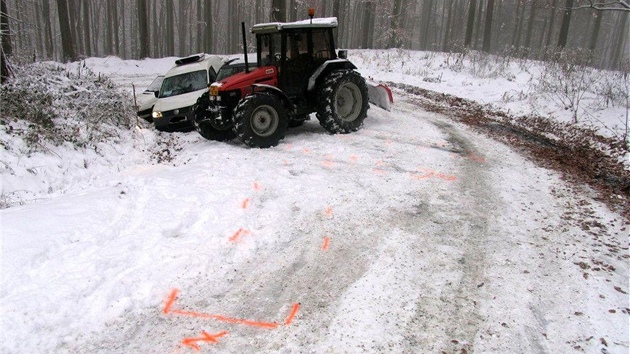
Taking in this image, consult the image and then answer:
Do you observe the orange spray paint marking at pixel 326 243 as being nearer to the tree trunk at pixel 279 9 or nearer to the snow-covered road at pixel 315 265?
the snow-covered road at pixel 315 265

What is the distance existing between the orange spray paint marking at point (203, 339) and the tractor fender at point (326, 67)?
6491mm

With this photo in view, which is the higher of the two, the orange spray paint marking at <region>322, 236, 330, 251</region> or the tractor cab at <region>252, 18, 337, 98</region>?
the tractor cab at <region>252, 18, 337, 98</region>

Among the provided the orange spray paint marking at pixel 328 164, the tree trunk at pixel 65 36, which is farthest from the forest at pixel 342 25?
the orange spray paint marking at pixel 328 164

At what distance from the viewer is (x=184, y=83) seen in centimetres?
1180

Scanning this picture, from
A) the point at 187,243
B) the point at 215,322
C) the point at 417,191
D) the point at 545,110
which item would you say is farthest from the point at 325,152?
the point at 545,110

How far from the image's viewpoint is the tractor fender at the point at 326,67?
896 centimetres

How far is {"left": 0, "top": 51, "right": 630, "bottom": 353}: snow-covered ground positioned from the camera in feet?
10.9

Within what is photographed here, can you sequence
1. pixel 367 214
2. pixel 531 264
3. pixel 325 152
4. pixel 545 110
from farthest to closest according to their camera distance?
pixel 545 110, pixel 325 152, pixel 367 214, pixel 531 264

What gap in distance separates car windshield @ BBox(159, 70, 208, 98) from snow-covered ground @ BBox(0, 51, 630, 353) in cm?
461

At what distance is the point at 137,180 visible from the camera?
604 centimetres

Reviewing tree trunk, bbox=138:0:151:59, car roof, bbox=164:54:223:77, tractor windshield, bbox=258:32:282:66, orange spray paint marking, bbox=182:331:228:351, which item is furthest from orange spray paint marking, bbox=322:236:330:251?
tree trunk, bbox=138:0:151:59

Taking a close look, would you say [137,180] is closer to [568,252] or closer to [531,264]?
[531,264]

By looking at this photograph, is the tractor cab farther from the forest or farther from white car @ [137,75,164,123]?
the forest

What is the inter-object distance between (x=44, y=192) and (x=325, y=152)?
4.67m
